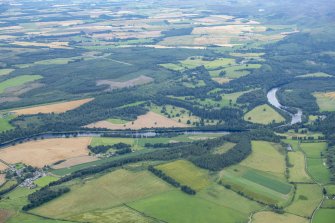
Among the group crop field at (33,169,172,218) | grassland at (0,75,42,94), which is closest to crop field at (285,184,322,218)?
crop field at (33,169,172,218)

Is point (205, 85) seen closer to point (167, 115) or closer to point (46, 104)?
point (167, 115)

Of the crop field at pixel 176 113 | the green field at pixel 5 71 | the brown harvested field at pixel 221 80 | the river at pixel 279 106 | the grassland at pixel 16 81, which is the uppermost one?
the green field at pixel 5 71

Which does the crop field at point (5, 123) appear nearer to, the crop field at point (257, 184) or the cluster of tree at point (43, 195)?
the cluster of tree at point (43, 195)

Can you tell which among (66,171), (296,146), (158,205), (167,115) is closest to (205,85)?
(167,115)

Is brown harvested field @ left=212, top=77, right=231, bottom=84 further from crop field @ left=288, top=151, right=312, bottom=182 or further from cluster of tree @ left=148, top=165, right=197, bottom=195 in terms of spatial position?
cluster of tree @ left=148, top=165, right=197, bottom=195

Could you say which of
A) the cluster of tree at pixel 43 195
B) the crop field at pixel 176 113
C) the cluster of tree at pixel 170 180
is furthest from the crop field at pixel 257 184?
the crop field at pixel 176 113

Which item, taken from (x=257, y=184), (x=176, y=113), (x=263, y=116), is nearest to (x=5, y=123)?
(x=176, y=113)
